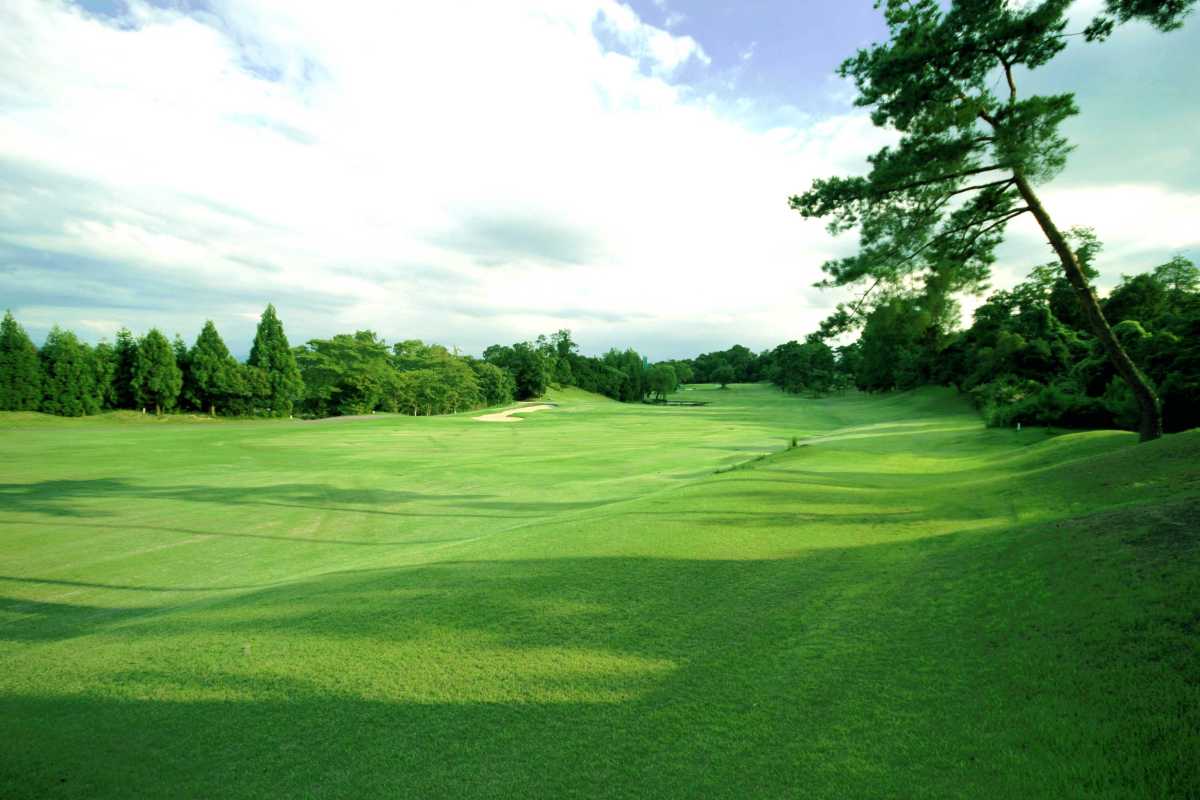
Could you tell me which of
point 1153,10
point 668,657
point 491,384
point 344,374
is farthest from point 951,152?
point 491,384

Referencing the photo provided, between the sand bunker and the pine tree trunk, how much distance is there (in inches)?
1706

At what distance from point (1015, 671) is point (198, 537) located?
1399 centimetres

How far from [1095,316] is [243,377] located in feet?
203

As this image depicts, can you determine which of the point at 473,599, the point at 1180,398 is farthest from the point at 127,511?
the point at 1180,398

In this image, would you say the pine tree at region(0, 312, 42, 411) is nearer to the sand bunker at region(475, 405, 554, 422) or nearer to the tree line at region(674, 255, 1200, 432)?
the sand bunker at region(475, 405, 554, 422)

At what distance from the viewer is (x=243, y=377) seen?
5216 centimetres

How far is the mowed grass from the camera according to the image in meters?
2.78

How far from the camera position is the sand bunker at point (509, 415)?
170 feet

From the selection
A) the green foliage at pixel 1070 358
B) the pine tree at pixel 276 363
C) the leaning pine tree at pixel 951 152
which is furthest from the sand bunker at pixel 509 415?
the leaning pine tree at pixel 951 152

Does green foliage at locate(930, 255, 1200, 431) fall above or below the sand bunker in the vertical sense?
above

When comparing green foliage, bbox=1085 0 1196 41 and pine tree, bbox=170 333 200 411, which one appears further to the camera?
pine tree, bbox=170 333 200 411

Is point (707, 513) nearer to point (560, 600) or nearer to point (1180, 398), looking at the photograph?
point (560, 600)


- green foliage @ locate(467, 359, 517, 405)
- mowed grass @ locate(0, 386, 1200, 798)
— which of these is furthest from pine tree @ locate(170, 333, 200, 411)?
mowed grass @ locate(0, 386, 1200, 798)

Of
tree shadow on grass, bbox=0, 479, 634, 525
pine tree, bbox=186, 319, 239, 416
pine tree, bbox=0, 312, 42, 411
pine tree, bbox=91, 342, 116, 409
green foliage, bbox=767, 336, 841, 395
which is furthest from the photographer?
green foliage, bbox=767, 336, 841, 395
